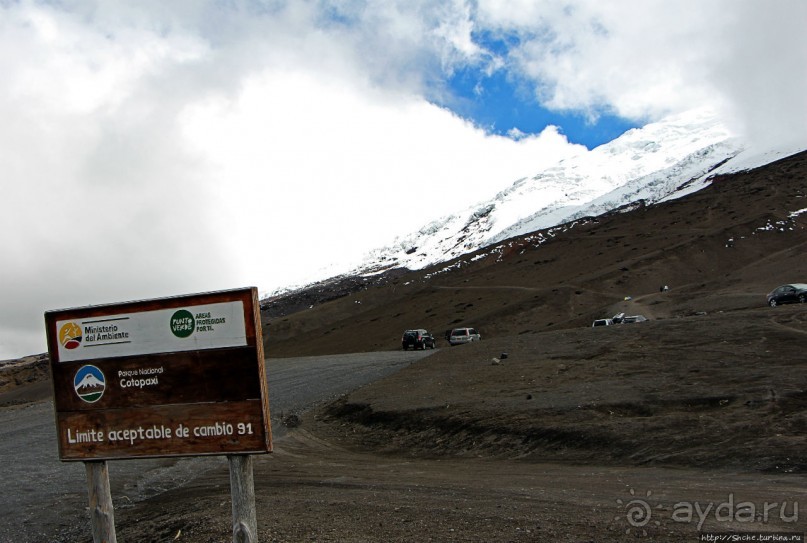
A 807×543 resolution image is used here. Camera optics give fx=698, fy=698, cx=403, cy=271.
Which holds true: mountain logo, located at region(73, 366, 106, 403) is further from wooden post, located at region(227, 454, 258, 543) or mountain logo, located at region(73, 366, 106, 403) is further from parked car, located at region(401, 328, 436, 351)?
parked car, located at region(401, 328, 436, 351)

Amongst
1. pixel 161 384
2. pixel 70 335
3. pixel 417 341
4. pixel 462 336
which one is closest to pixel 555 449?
pixel 161 384

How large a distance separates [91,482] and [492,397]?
1786 centimetres

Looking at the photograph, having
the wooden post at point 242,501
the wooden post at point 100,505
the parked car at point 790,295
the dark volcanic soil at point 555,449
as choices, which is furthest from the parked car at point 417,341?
the wooden post at point 242,501

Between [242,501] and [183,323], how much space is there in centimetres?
224

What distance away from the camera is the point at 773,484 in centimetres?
1252

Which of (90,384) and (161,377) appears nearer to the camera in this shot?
(161,377)

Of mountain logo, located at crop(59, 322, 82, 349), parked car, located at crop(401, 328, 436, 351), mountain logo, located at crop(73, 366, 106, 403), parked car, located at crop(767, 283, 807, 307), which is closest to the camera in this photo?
mountain logo, located at crop(73, 366, 106, 403)

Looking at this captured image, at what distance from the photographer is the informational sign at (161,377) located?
825cm

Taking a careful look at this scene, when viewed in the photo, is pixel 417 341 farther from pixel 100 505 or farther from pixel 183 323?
pixel 183 323

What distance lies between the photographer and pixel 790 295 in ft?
147

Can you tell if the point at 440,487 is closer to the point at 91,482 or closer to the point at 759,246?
the point at 91,482

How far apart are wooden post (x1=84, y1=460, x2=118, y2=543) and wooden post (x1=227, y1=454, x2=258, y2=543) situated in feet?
5.83

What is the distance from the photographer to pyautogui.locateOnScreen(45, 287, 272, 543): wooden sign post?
821 centimetres

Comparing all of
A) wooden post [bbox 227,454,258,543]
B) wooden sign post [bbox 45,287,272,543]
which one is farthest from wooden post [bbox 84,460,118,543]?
wooden post [bbox 227,454,258,543]
